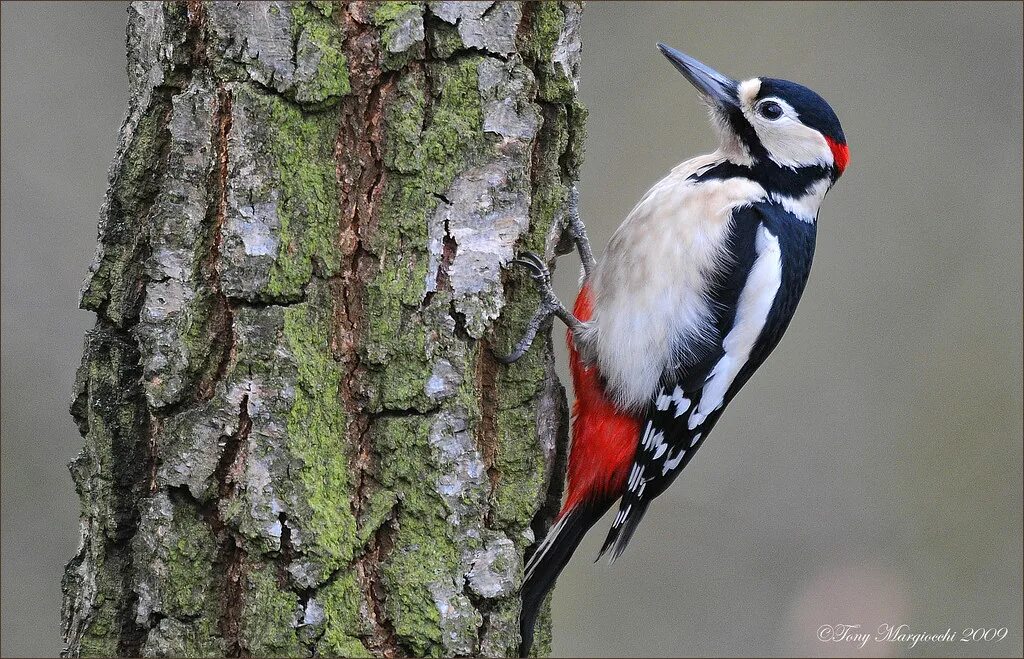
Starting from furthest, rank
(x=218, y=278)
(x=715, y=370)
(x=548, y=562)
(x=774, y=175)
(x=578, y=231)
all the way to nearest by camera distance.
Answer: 1. (x=774, y=175)
2. (x=715, y=370)
3. (x=578, y=231)
4. (x=548, y=562)
5. (x=218, y=278)

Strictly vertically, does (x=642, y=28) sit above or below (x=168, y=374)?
above

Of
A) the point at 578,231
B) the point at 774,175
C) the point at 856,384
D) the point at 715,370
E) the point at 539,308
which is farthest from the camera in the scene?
the point at 856,384

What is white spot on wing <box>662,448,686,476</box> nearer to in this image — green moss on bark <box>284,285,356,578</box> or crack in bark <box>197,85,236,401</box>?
green moss on bark <box>284,285,356,578</box>

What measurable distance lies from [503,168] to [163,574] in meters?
1.04

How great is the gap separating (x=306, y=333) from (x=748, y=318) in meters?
1.37

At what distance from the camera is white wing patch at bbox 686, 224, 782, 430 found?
261 cm

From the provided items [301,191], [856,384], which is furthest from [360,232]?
[856,384]

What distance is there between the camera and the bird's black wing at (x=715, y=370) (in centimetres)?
259

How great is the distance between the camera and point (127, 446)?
71.6 inches

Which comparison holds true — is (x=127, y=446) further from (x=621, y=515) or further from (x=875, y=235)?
(x=875, y=235)

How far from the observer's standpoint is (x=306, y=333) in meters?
1.77

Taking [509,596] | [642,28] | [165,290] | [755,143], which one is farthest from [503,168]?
[642,28]

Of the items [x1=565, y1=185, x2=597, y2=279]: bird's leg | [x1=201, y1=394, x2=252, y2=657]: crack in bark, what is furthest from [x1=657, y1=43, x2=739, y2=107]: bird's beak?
[x1=201, y1=394, x2=252, y2=657]: crack in bark

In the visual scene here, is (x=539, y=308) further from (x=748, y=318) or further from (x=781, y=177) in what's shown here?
(x=781, y=177)
